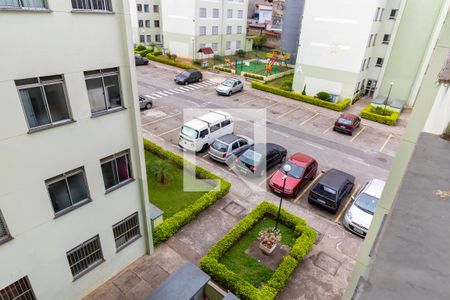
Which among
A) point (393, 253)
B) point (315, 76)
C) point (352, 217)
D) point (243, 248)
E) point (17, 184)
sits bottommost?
point (243, 248)

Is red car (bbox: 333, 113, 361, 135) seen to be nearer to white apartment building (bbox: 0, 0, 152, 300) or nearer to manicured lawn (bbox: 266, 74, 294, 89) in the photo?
manicured lawn (bbox: 266, 74, 294, 89)

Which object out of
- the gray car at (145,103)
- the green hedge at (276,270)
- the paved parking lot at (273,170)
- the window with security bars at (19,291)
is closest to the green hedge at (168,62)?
the paved parking lot at (273,170)

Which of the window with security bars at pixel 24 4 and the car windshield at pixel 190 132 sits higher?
the window with security bars at pixel 24 4

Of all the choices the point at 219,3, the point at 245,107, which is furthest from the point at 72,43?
the point at 219,3

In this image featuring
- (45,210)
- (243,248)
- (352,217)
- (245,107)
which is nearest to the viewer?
(45,210)

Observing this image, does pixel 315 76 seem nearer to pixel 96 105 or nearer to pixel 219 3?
pixel 219 3

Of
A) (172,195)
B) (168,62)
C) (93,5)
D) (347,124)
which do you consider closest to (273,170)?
(172,195)

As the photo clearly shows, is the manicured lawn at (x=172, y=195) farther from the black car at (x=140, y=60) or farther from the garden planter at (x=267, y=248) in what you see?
the black car at (x=140, y=60)

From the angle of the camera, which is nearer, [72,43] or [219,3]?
[72,43]
